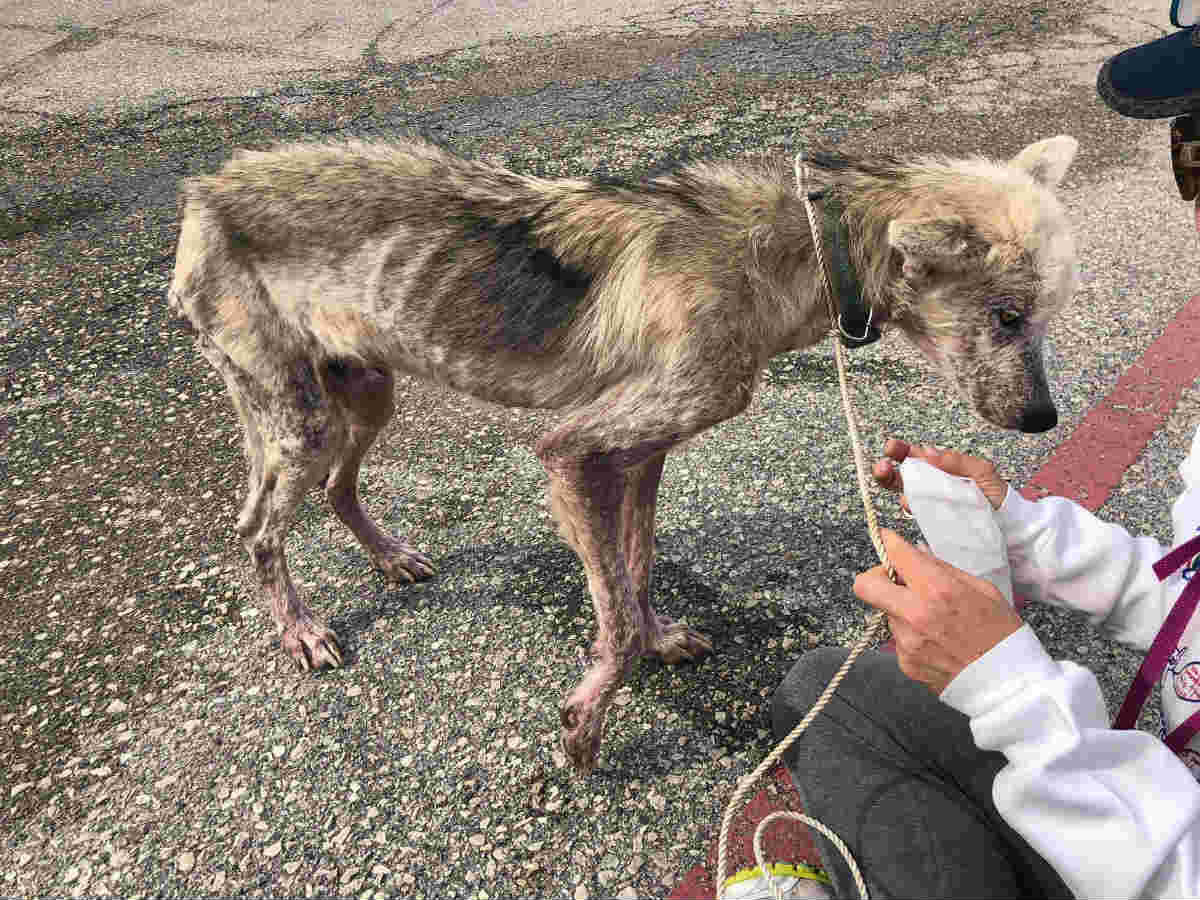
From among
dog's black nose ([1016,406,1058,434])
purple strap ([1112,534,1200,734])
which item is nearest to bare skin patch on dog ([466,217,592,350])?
dog's black nose ([1016,406,1058,434])

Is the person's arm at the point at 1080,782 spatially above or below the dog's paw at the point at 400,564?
above

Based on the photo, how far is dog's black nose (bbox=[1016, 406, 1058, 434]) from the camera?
2617mm

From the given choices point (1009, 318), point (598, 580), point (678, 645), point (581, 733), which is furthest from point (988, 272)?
point (581, 733)

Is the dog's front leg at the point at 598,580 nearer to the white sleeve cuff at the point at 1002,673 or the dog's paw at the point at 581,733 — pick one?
the dog's paw at the point at 581,733

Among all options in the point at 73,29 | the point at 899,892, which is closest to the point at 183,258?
the point at 899,892

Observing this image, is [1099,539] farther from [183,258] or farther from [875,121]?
[875,121]

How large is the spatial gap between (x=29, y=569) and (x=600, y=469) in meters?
2.62

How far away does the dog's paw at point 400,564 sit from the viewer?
139 inches

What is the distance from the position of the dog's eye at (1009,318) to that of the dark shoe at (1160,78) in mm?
549

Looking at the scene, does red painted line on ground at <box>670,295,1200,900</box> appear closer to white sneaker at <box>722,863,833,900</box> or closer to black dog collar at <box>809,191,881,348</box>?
black dog collar at <box>809,191,881,348</box>

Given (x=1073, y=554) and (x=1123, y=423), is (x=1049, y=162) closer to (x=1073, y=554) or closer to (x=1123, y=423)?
(x=1073, y=554)

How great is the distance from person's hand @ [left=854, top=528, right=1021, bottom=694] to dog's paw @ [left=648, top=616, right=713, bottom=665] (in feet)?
4.32

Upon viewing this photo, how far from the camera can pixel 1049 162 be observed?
2.63 metres

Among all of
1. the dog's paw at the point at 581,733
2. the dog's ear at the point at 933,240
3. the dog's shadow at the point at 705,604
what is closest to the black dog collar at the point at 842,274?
the dog's ear at the point at 933,240
